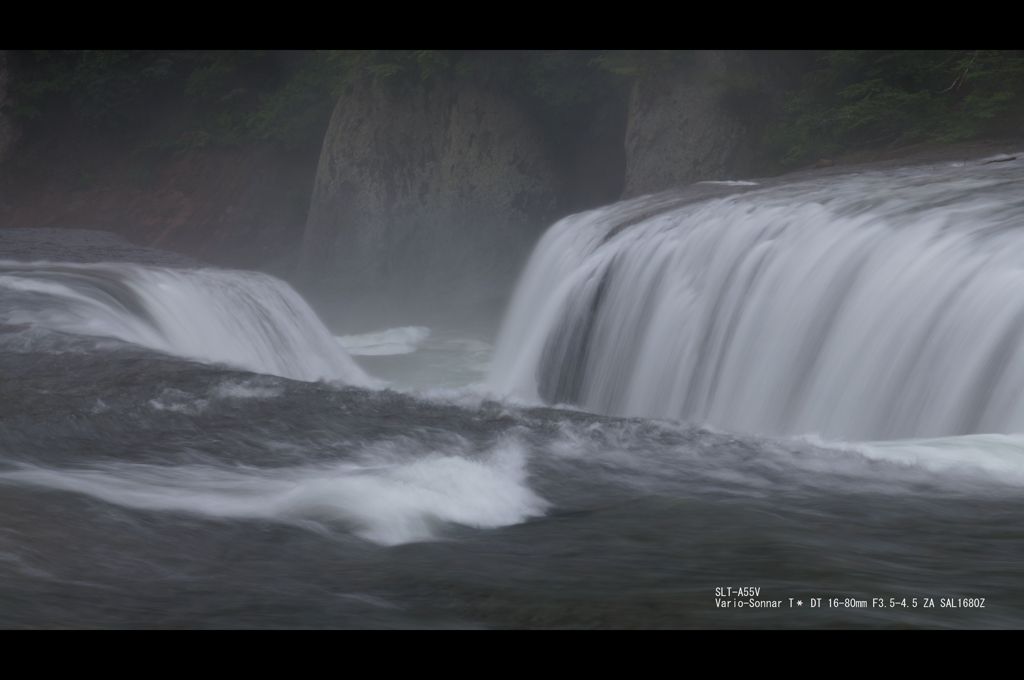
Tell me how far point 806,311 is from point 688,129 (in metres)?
11.4

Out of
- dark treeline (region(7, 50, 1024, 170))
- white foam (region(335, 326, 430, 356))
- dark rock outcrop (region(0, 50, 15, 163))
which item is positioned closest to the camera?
dark treeline (region(7, 50, 1024, 170))

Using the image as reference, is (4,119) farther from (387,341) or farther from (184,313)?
(184,313)

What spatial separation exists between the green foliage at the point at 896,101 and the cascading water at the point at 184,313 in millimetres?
8340

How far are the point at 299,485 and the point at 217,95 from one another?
28.0 metres

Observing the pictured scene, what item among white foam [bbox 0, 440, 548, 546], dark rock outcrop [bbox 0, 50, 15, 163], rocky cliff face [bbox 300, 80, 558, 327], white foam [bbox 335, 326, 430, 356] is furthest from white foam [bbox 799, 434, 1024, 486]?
dark rock outcrop [bbox 0, 50, 15, 163]

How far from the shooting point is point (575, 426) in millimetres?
6473

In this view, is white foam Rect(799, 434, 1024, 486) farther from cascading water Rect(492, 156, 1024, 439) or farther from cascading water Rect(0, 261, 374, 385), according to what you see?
cascading water Rect(0, 261, 374, 385)

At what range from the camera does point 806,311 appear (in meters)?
9.26

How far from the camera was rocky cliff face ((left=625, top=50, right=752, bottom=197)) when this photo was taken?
1967 centimetres

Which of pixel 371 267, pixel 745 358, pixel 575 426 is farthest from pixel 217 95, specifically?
pixel 575 426

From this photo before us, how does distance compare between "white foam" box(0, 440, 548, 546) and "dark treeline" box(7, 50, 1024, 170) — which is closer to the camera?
"white foam" box(0, 440, 548, 546)

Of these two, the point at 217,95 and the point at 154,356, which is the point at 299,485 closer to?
the point at 154,356

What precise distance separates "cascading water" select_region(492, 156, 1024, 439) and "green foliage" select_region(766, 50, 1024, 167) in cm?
406

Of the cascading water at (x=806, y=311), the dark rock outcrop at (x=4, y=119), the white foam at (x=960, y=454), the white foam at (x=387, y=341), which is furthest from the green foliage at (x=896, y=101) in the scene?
the dark rock outcrop at (x=4, y=119)
